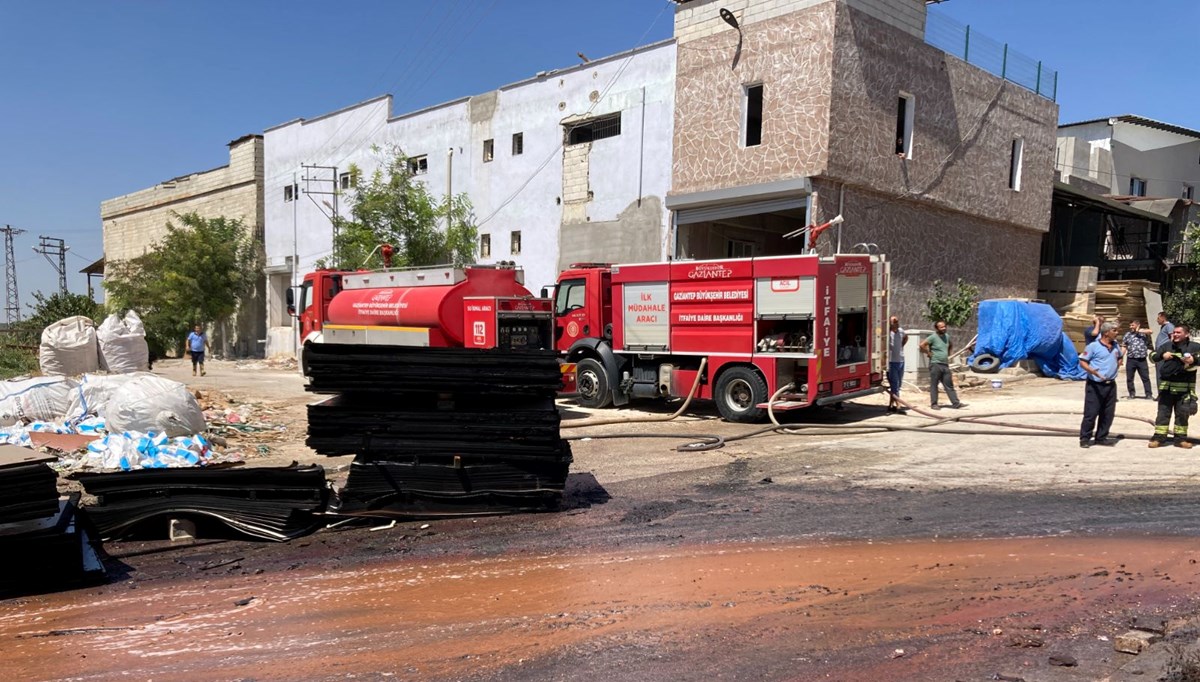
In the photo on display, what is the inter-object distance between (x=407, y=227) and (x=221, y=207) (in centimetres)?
1677

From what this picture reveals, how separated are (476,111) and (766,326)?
16.1 m

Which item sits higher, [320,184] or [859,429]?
[320,184]

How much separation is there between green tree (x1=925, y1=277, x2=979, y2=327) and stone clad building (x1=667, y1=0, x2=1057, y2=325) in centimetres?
34

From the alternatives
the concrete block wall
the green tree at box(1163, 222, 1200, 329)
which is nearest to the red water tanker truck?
the concrete block wall

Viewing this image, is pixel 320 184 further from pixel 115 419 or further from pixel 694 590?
pixel 694 590

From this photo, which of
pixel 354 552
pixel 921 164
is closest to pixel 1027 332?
pixel 921 164

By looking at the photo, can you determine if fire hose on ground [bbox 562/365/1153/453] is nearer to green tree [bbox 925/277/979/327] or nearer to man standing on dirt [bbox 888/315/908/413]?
man standing on dirt [bbox 888/315/908/413]

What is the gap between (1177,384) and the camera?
9375 mm

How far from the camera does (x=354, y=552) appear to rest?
19.2 feet

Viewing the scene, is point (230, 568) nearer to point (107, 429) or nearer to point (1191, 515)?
point (107, 429)

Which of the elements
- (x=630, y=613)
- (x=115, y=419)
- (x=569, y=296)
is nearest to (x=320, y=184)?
(x=569, y=296)

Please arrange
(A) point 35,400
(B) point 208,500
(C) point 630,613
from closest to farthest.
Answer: (C) point 630,613
(B) point 208,500
(A) point 35,400

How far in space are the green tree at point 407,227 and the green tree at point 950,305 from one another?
1424 centimetres

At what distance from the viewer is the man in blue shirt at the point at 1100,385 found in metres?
9.56
